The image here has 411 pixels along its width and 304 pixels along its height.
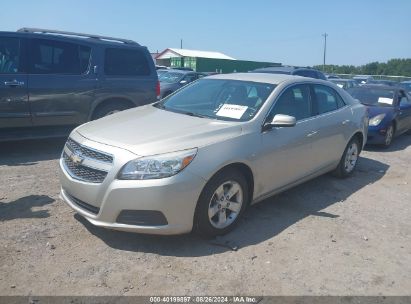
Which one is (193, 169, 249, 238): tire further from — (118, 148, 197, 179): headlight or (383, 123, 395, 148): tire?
(383, 123, 395, 148): tire

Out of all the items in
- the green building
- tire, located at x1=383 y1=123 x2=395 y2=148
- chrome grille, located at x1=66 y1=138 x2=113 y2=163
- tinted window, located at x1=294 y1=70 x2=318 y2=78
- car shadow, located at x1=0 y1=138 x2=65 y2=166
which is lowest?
car shadow, located at x1=0 y1=138 x2=65 y2=166

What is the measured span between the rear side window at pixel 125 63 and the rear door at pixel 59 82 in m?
0.39

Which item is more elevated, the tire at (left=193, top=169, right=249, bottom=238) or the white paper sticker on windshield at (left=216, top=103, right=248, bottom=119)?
the white paper sticker on windshield at (left=216, top=103, right=248, bottom=119)

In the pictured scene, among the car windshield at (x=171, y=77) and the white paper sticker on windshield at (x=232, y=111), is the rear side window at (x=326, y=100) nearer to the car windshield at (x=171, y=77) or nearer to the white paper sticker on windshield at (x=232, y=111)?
the white paper sticker on windshield at (x=232, y=111)

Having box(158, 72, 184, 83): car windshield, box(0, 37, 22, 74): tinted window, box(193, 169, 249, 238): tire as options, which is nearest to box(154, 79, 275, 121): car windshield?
box(193, 169, 249, 238): tire

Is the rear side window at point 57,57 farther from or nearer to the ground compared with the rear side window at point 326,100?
farther from the ground

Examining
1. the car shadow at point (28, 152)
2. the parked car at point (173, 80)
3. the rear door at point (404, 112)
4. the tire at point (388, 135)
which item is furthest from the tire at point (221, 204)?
the parked car at point (173, 80)

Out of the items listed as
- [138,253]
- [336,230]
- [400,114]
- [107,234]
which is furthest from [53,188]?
[400,114]

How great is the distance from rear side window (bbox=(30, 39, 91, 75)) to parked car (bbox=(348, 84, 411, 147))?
6.28m

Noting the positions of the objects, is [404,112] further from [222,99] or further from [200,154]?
[200,154]

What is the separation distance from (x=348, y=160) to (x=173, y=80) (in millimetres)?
11076

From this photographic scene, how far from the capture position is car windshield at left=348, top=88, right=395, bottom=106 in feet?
32.3

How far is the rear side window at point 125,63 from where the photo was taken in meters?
7.37

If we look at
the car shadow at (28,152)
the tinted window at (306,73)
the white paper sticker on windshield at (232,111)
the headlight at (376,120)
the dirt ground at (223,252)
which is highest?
the tinted window at (306,73)
